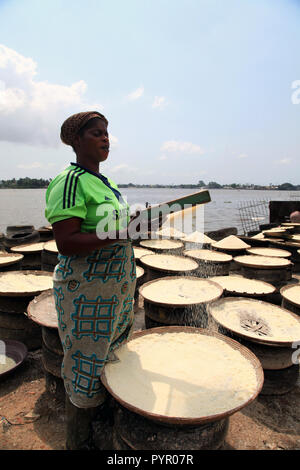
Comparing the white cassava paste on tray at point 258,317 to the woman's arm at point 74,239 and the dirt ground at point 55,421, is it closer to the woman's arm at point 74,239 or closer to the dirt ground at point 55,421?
the dirt ground at point 55,421

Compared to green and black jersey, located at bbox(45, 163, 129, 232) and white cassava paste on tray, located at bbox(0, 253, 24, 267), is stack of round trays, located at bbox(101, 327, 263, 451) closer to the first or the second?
green and black jersey, located at bbox(45, 163, 129, 232)

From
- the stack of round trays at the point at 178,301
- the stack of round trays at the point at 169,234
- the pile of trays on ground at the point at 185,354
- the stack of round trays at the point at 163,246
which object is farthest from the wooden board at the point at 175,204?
the stack of round trays at the point at 169,234

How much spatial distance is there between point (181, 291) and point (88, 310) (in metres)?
2.31

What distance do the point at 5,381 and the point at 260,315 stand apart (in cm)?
299

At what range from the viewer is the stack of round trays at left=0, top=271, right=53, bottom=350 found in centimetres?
325

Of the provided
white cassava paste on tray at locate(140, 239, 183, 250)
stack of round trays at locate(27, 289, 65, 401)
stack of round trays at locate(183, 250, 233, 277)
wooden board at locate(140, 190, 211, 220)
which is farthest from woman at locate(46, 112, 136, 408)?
white cassava paste on tray at locate(140, 239, 183, 250)

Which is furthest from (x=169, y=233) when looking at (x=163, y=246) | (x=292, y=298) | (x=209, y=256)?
(x=292, y=298)

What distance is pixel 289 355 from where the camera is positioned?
274 cm

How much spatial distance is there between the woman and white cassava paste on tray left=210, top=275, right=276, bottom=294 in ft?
8.97

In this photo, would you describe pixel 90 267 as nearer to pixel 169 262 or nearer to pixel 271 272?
pixel 169 262

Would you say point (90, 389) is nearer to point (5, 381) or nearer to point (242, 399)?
point (242, 399)

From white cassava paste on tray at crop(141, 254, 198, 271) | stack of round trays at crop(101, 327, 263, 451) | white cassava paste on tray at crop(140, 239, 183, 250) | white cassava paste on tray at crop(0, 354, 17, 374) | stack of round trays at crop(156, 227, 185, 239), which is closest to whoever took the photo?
stack of round trays at crop(101, 327, 263, 451)

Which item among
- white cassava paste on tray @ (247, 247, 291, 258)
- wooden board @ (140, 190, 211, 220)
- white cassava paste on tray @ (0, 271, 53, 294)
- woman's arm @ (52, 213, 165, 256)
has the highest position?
wooden board @ (140, 190, 211, 220)
